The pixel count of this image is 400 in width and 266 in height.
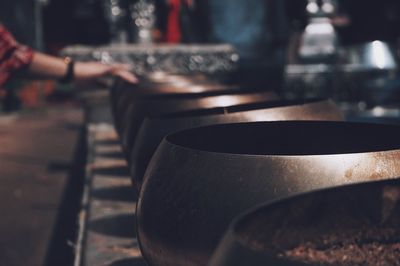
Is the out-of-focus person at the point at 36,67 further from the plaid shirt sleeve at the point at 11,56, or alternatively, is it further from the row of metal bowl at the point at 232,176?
the row of metal bowl at the point at 232,176

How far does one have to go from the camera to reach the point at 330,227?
0.75 m

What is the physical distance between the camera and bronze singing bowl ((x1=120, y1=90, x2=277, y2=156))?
154cm

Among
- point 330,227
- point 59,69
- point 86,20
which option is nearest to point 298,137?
point 330,227

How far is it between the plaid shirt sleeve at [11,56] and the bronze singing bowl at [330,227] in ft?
6.93

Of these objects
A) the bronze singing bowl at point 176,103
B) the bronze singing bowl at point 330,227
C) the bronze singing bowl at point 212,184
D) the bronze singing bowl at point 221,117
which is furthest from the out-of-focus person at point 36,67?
the bronze singing bowl at point 330,227

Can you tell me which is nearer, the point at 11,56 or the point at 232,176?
the point at 232,176

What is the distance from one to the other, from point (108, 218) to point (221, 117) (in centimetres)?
73

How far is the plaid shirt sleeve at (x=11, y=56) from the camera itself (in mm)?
2721

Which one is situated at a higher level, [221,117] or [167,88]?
[221,117]

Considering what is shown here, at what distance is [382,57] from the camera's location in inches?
285

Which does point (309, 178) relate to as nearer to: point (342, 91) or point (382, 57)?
point (342, 91)

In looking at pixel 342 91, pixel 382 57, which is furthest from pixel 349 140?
pixel 382 57

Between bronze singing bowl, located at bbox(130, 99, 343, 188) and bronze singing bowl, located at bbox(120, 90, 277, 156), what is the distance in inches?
4.4

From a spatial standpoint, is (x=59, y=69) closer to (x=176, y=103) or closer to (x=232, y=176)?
(x=176, y=103)
